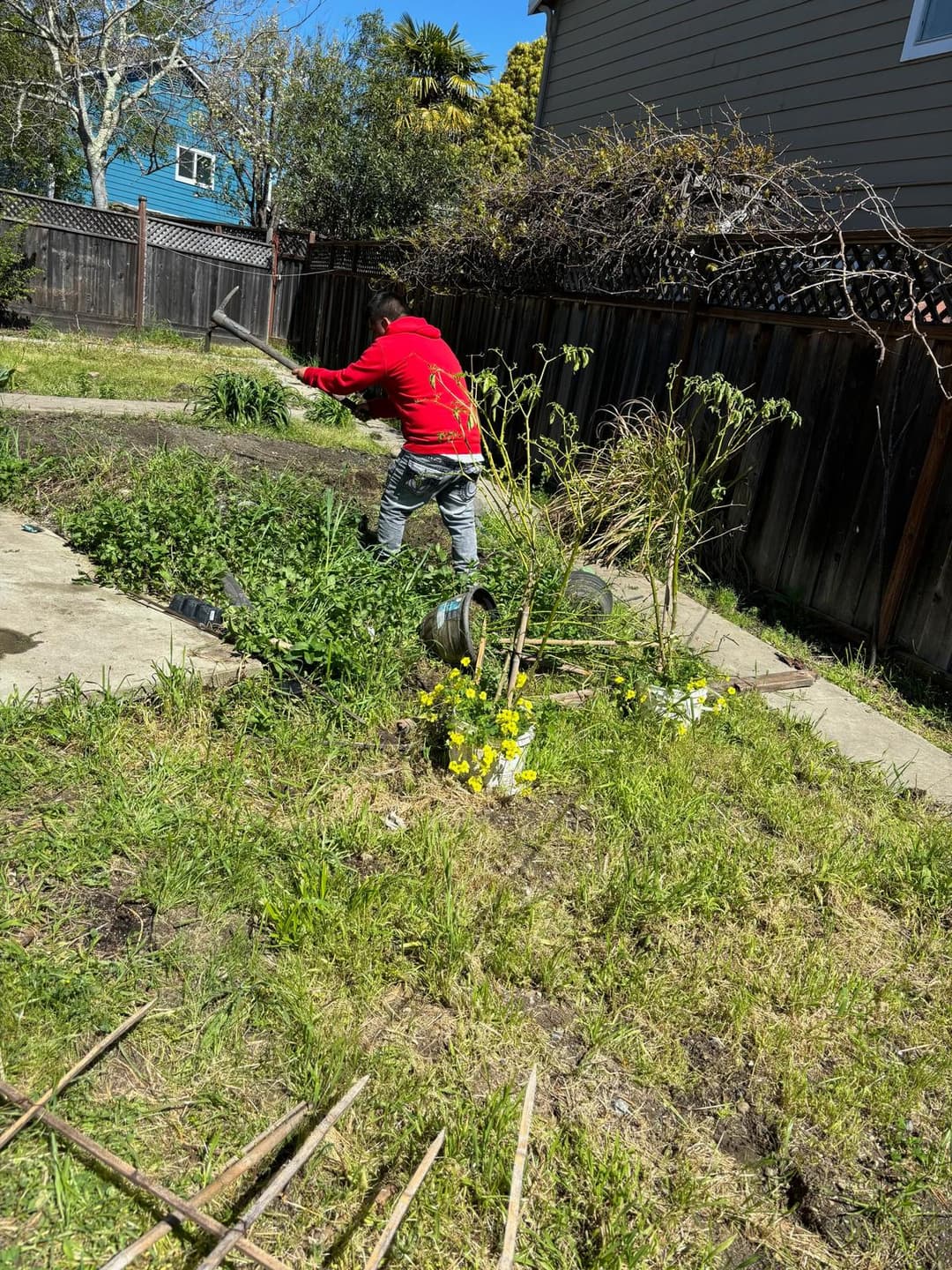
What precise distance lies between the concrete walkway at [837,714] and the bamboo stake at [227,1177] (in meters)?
2.99

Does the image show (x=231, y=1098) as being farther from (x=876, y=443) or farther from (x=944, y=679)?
(x=876, y=443)

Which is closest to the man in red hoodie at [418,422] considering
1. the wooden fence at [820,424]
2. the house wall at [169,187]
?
the wooden fence at [820,424]

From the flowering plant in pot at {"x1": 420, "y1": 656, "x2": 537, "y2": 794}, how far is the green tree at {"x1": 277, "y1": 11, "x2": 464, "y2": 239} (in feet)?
65.3

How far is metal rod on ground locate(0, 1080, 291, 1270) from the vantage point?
5.14 feet

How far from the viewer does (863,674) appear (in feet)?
17.3

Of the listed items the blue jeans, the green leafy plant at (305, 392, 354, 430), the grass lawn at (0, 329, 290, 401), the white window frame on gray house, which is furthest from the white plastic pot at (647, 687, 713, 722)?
the grass lawn at (0, 329, 290, 401)

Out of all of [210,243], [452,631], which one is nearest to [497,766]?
[452,631]

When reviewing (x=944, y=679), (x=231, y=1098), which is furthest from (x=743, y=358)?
(x=231, y=1098)

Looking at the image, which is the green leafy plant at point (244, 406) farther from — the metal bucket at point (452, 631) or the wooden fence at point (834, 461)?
the metal bucket at point (452, 631)

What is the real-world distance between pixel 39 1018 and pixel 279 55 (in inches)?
980

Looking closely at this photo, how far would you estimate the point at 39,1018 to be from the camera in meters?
2.14

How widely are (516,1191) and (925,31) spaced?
30.4ft

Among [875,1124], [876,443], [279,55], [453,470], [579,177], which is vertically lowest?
[875,1124]

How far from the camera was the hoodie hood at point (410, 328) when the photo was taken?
16.6 feet
